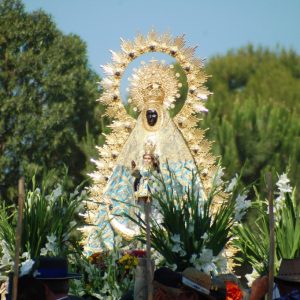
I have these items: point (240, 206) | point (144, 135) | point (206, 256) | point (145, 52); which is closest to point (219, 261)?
point (206, 256)

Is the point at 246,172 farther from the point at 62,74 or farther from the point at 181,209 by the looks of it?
the point at 181,209

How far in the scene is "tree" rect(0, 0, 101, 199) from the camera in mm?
24922

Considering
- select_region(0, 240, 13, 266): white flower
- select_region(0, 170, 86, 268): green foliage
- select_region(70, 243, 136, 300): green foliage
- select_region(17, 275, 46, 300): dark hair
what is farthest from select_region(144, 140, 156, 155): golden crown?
select_region(17, 275, 46, 300): dark hair

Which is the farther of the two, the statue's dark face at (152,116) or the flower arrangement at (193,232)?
the statue's dark face at (152,116)

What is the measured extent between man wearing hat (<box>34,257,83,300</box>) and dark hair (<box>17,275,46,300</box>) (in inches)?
2.7

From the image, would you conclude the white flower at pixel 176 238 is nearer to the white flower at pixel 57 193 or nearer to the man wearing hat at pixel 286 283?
the man wearing hat at pixel 286 283

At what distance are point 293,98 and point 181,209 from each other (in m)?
34.1

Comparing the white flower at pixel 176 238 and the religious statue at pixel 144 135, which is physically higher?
the religious statue at pixel 144 135

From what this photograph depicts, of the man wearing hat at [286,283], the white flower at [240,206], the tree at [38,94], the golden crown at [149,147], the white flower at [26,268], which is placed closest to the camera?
the man wearing hat at [286,283]

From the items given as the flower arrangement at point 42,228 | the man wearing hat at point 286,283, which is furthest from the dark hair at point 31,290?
the flower arrangement at point 42,228

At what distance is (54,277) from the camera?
6.89 m

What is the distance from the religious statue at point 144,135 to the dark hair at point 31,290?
8.62m

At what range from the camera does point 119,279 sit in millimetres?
10664

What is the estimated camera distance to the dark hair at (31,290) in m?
6.63
